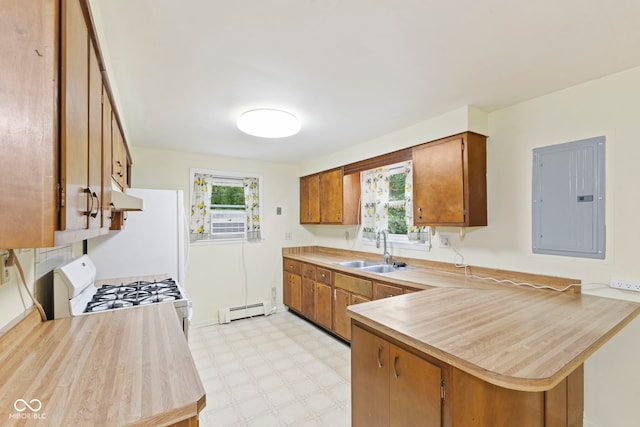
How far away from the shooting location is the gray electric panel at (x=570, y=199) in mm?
1892

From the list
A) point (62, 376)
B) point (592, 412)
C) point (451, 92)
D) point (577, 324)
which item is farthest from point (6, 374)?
point (592, 412)

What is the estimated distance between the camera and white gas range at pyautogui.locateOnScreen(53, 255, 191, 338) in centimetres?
164

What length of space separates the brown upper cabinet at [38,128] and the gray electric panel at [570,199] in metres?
2.67

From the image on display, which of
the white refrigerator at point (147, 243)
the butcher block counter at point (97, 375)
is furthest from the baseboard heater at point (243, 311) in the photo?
the butcher block counter at point (97, 375)

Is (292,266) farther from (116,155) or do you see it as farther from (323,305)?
(116,155)

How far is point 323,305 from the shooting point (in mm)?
3494

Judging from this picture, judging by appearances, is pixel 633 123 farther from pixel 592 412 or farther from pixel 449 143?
pixel 592 412

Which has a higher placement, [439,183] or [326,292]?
[439,183]

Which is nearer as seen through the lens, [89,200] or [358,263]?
[89,200]

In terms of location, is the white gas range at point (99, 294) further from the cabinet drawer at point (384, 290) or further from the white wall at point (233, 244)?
the cabinet drawer at point (384, 290)

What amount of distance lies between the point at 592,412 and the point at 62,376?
2868mm

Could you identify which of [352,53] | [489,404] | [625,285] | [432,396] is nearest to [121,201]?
[352,53]

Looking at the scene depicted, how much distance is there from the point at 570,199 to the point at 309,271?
107 inches

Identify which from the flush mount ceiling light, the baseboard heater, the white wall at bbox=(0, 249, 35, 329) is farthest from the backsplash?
the baseboard heater
